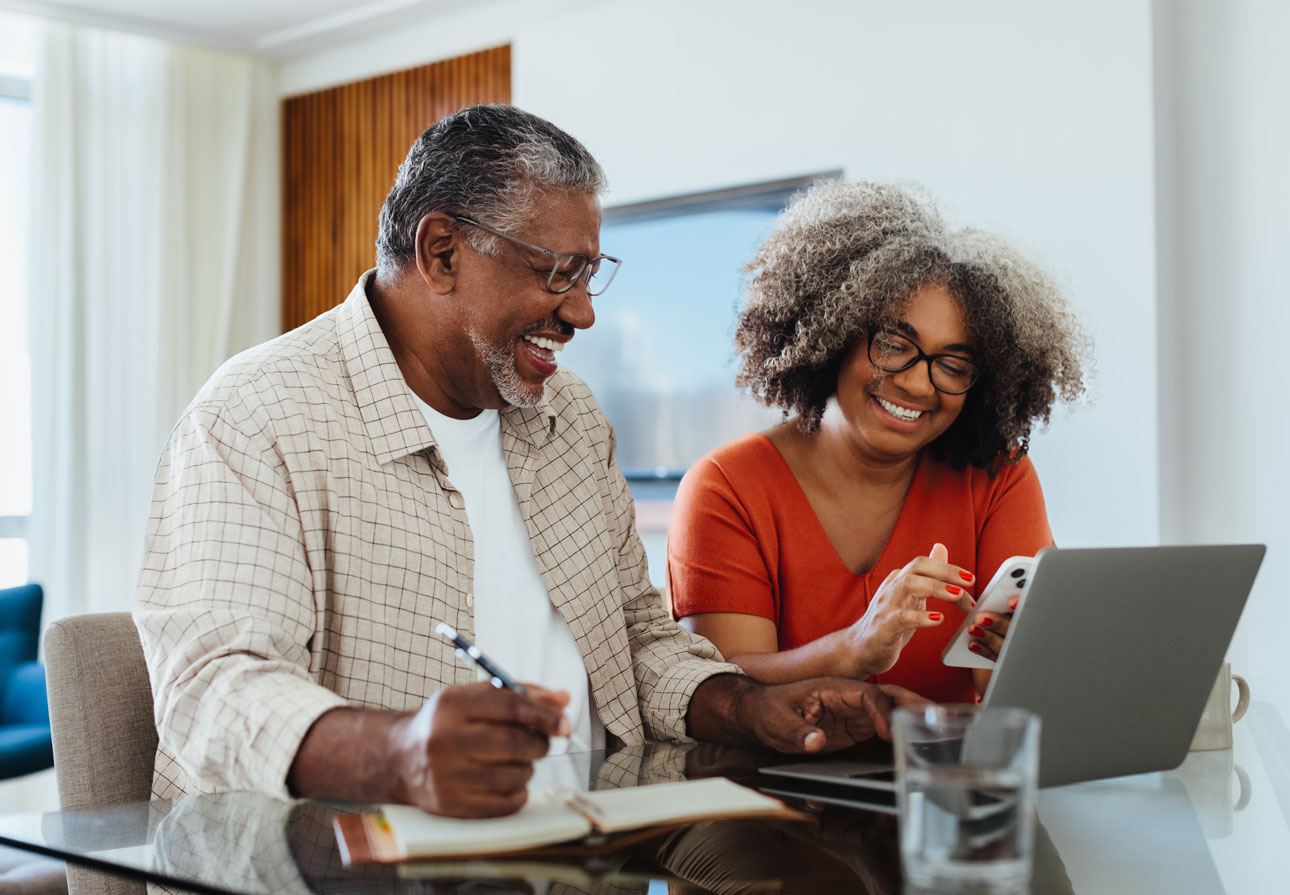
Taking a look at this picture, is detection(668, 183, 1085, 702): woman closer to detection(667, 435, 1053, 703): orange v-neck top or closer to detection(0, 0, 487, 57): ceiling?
detection(667, 435, 1053, 703): orange v-neck top

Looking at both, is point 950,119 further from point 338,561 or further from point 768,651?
point 338,561

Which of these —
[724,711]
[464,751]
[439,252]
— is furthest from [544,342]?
[464,751]

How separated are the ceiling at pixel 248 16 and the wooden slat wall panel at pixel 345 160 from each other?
218 millimetres

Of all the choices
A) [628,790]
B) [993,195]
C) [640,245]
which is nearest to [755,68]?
[640,245]

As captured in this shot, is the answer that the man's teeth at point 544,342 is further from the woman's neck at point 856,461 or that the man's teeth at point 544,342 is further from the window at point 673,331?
the window at point 673,331

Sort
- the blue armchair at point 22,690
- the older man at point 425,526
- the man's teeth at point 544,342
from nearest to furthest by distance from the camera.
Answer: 1. the older man at point 425,526
2. the man's teeth at point 544,342
3. the blue armchair at point 22,690

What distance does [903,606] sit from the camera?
1.42m

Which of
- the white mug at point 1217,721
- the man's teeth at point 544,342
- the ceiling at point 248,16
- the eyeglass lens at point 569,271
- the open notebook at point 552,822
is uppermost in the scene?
the ceiling at point 248,16

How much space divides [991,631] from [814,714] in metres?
0.25

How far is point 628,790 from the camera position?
109 cm

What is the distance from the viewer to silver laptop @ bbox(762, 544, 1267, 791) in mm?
1082

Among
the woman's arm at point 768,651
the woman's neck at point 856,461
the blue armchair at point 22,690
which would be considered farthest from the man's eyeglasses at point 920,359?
the blue armchair at point 22,690

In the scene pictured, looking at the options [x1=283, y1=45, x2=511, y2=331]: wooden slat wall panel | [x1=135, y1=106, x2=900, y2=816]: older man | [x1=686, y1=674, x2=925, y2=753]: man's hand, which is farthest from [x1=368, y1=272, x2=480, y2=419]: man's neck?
[x1=283, y1=45, x2=511, y2=331]: wooden slat wall panel

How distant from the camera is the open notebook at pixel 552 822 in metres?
0.89
